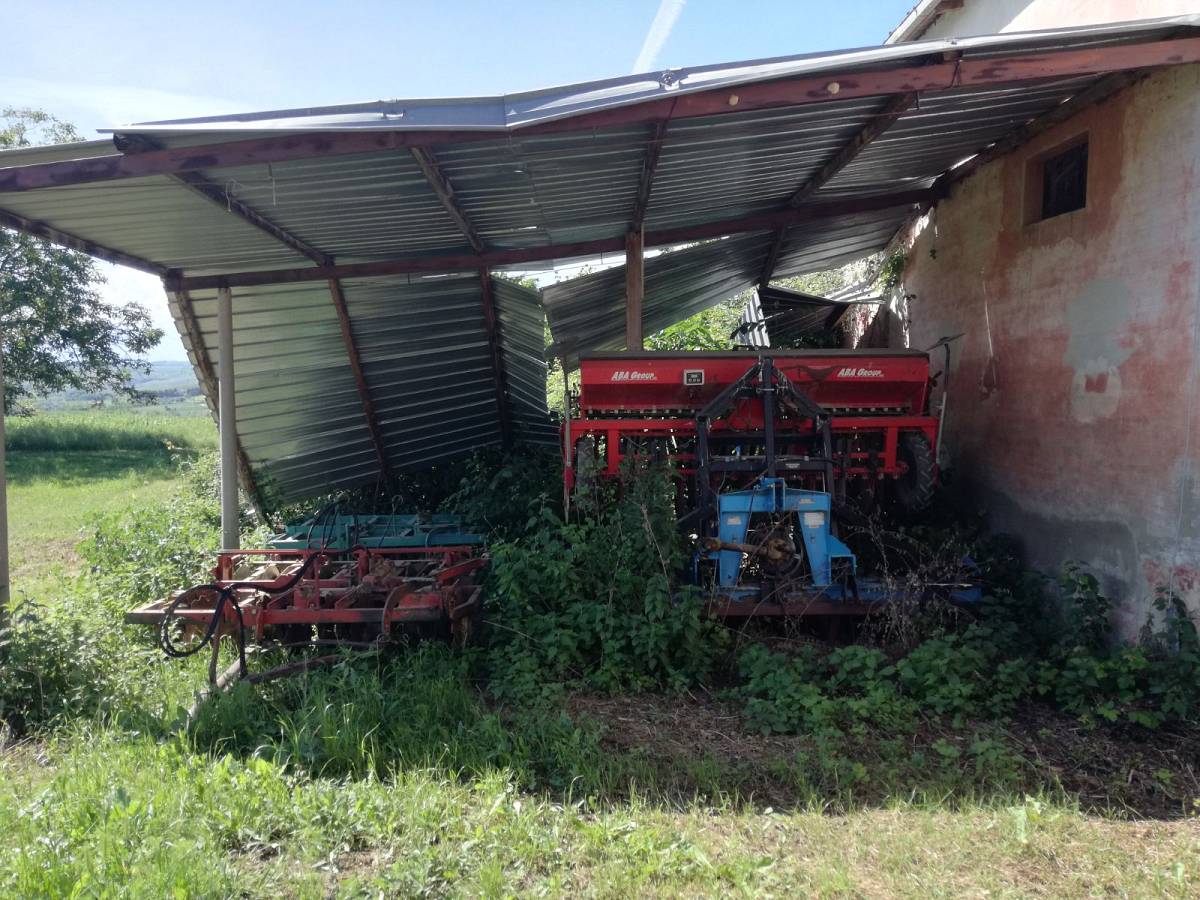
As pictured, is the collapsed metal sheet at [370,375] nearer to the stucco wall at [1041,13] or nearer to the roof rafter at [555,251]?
the roof rafter at [555,251]

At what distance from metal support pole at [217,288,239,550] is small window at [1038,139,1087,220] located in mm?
8280

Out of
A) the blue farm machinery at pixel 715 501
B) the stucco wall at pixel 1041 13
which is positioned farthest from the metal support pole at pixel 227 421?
the stucco wall at pixel 1041 13

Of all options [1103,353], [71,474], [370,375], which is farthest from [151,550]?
[71,474]

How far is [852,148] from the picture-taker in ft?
23.6

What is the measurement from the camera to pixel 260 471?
1138cm

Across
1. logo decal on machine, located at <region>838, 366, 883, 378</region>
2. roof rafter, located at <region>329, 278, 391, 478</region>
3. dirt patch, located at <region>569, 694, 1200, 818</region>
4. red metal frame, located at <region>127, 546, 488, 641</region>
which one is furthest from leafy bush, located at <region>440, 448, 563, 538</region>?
dirt patch, located at <region>569, 694, 1200, 818</region>

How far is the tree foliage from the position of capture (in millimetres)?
24922

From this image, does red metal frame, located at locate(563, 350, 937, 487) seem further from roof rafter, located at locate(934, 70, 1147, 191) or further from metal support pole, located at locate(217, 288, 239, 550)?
metal support pole, located at locate(217, 288, 239, 550)

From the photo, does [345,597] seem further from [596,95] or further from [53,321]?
[53,321]

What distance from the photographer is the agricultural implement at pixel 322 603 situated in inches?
223

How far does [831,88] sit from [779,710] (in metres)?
3.86

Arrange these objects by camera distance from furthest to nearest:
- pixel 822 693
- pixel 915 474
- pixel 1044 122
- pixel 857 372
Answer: pixel 915 474 < pixel 857 372 < pixel 1044 122 < pixel 822 693

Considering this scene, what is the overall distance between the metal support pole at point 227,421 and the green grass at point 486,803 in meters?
3.36

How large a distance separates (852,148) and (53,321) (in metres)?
27.0
